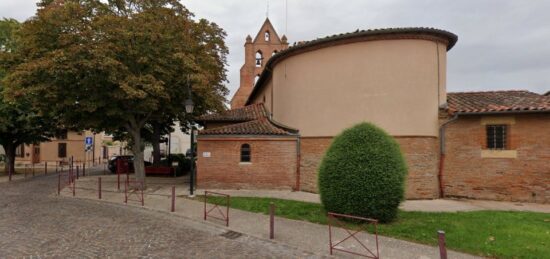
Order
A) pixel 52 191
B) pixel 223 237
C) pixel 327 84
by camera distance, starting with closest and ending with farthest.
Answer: pixel 223 237
pixel 327 84
pixel 52 191

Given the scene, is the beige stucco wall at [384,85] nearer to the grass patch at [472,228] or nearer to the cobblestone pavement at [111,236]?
the grass patch at [472,228]

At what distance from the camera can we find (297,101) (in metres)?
16.2

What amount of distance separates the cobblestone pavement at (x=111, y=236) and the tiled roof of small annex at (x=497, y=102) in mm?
10292

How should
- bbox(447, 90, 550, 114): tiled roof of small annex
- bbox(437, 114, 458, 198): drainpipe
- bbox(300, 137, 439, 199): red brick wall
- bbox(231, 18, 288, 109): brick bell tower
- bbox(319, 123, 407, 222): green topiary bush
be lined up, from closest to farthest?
bbox(319, 123, 407, 222): green topiary bush
bbox(447, 90, 550, 114): tiled roof of small annex
bbox(300, 137, 439, 199): red brick wall
bbox(437, 114, 458, 198): drainpipe
bbox(231, 18, 288, 109): brick bell tower

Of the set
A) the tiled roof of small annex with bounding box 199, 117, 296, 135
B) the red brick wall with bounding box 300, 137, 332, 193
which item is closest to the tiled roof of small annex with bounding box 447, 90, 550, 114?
the red brick wall with bounding box 300, 137, 332, 193

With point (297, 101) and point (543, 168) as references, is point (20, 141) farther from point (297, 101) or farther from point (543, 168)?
point (543, 168)

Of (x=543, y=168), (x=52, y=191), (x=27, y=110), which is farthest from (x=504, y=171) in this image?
(x=27, y=110)

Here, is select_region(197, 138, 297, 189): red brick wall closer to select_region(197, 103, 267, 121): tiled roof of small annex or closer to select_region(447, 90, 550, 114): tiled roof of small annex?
select_region(197, 103, 267, 121): tiled roof of small annex

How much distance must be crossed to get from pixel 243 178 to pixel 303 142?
321 cm

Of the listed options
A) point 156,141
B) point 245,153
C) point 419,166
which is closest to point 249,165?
point 245,153

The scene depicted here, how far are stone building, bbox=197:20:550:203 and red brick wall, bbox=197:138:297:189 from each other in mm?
46

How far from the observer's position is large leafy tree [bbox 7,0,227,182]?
12281 mm

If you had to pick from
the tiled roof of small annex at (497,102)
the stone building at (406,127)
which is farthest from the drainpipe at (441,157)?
the tiled roof of small annex at (497,102)

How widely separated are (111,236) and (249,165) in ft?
25.4
